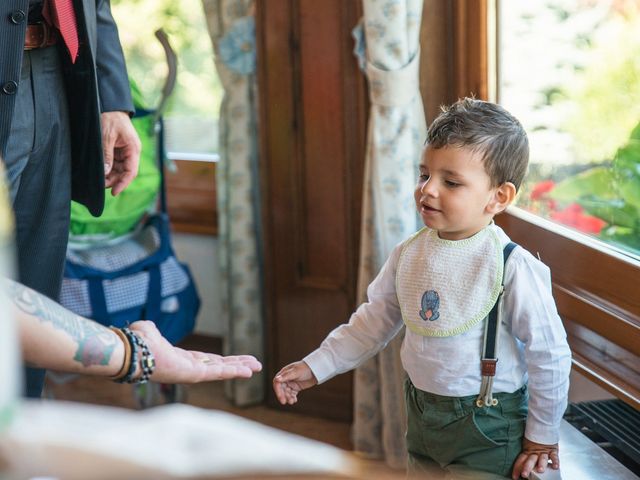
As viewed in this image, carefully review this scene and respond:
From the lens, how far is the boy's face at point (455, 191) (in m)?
1.72

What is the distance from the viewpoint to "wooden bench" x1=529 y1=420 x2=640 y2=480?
1.70 meters

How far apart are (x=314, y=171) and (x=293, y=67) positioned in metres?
0.34

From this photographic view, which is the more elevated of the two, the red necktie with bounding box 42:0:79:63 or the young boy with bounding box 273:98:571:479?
the red necktie with bounding box 42:0:79:63

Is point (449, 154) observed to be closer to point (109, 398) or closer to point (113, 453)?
point (113, 453)

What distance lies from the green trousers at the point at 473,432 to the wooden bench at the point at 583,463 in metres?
0.07

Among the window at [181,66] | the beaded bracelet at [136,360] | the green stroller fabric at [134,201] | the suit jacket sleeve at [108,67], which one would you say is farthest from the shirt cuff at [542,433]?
the window at [181,66]

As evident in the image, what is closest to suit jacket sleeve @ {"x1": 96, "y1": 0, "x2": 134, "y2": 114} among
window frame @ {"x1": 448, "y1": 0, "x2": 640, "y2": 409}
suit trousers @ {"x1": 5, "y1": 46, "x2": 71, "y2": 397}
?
suit trousers @ {"x1": 5, "y1": 46, "x2": 71, "y2": 397}

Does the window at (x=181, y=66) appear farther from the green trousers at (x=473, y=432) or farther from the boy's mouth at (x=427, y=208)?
the green trousers at (x=473, y=432)

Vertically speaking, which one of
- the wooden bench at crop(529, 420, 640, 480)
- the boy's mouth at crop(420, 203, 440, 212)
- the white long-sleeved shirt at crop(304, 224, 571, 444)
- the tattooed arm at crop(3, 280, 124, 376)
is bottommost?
the wooden bench at crop(529, 420, 640, 480)

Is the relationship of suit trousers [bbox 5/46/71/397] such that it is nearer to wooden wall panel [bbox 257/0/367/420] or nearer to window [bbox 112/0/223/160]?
wooden wall panel [bbox 257/0/367/420]

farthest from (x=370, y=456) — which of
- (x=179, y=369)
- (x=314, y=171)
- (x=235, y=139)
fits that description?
(x=179, y=369)

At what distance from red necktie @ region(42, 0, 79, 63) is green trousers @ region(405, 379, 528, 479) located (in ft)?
3.11

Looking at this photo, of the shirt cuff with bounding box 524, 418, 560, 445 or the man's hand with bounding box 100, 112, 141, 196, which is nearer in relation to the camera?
the shirt cuff with bounding box 524, 418, 560, 445

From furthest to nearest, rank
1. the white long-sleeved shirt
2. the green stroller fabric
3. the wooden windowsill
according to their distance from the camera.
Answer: the green stroller fabric < the wooden windowsill < the white long-sleeved shirt
